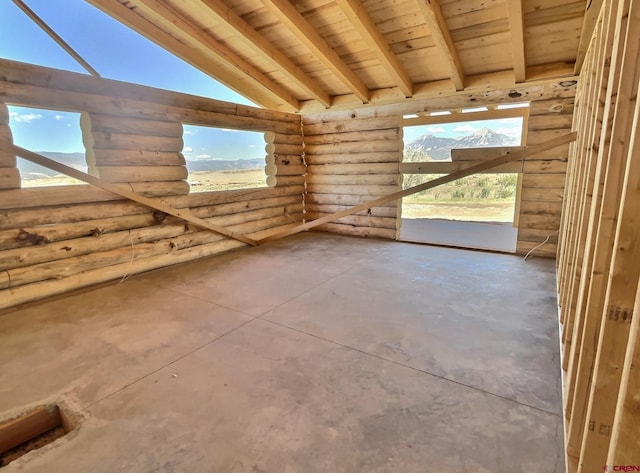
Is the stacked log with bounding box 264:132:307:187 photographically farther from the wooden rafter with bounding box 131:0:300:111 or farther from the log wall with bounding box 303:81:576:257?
the wooden rafter with bounding box 131:0:300:111

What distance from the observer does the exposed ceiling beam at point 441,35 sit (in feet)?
10.6

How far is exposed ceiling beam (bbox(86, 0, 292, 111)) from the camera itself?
12.0 ft

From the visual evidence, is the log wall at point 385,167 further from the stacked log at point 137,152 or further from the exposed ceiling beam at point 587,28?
the stacked log at point 137,152

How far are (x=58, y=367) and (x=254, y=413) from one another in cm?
148

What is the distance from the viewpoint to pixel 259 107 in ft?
18.8

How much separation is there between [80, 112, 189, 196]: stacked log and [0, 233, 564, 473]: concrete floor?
133 cm

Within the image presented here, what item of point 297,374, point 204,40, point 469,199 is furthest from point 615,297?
point 469,199

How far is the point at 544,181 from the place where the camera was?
4.51 meters

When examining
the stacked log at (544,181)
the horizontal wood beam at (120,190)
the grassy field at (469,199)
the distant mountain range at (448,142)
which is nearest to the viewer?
the horizontal wood beam at (120,190)

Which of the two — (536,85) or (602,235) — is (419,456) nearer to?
(602,235)

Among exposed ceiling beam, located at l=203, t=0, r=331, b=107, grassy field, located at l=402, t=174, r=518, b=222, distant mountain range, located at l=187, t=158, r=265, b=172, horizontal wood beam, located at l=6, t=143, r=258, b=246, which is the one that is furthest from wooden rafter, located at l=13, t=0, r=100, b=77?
grassy field, located at l=402, t=174, r=518, b=222

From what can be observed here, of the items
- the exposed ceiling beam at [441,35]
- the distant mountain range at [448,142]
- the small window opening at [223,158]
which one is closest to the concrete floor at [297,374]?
the small window opening at [223,158]

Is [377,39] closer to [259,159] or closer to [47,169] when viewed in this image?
[259,159]

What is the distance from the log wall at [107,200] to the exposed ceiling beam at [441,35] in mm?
3031
